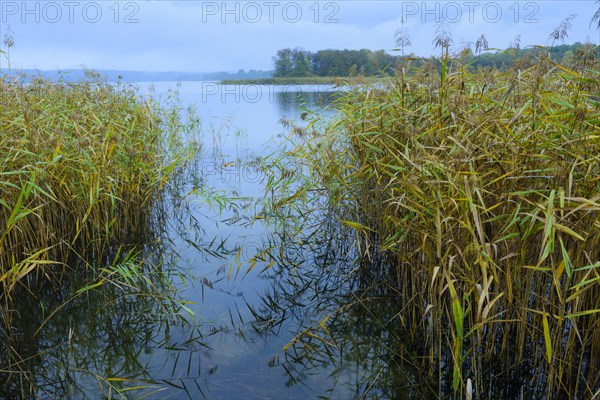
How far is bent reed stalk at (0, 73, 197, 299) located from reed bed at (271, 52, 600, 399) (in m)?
2.29

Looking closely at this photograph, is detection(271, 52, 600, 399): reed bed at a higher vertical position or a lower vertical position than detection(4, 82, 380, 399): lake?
higher

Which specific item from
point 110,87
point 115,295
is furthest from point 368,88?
point 110,87

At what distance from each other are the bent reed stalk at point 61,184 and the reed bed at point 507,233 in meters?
2.29

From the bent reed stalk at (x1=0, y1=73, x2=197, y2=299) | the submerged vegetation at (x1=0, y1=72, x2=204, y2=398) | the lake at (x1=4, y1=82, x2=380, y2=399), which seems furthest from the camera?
the bent reed stalk at (x1=0, y1=73, x2=197, y2=299)

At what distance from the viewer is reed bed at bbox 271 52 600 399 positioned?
7.86 ft

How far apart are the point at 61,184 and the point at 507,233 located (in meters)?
3.21

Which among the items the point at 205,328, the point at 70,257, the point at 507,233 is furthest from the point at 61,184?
the point at 507,233

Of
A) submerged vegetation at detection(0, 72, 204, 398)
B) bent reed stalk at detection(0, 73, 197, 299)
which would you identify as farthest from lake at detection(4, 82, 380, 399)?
bent reed stalk at detection(0, 73, 197, 299)

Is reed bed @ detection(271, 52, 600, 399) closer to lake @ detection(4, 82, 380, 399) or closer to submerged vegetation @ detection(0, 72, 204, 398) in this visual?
lake @ detection(4, 82, 380, 399)

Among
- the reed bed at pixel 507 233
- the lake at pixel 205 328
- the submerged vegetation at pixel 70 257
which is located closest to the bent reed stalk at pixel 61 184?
the submerged vegetation at pixel 70 257

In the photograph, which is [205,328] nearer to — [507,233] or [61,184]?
[61,184]

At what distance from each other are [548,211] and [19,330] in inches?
135

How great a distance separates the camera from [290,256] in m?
4.88

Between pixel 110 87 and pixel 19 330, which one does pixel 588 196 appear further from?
pixel 110 87
